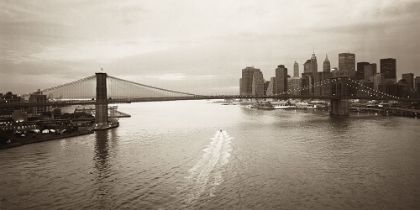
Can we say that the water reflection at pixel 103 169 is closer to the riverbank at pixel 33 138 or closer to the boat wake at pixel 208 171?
the boat wake at pixel 208 171

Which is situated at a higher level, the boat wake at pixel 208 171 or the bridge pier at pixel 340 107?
the bridge pier at pixel 340 107

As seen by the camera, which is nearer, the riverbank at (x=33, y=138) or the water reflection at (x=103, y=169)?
the water reflection at (x=103, y=169)

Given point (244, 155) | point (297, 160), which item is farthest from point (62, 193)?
point (297, 160)

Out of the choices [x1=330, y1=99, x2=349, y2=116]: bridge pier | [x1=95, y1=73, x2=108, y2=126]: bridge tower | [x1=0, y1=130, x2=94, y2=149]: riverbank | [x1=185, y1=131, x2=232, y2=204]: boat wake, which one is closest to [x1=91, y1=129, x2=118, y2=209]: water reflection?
[x1=185, y1=131, x2=232, y2=204]: boat wake

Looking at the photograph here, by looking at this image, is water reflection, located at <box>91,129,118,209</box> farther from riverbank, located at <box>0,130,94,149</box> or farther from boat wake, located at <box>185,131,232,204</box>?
riverbank, located at <box>0,130,94,149</box>

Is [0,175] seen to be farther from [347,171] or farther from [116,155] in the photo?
[347,171]

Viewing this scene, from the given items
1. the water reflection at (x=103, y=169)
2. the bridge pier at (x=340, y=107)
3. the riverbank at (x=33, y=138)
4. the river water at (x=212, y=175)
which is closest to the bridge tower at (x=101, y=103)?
the riverbank at (x=33, y=138)
